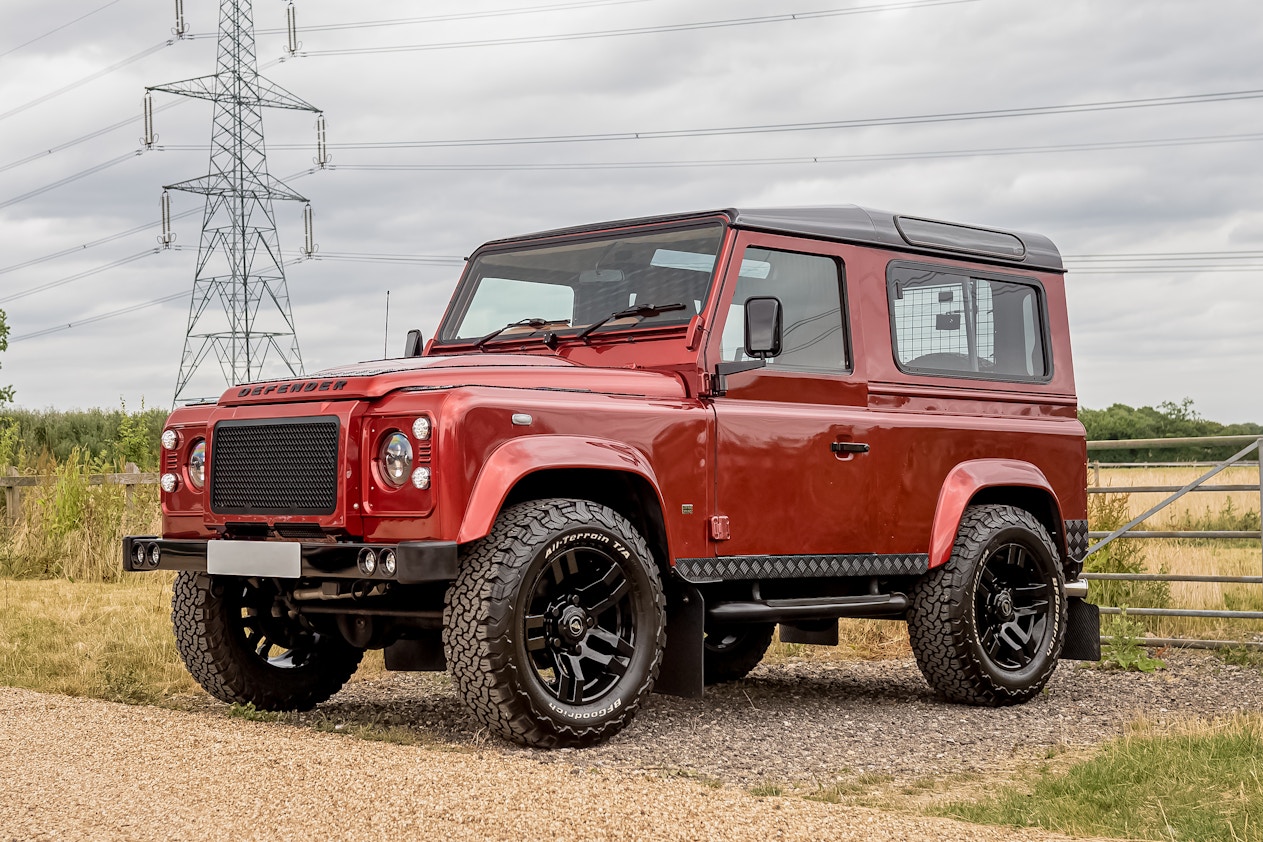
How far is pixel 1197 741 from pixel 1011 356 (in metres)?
3.23

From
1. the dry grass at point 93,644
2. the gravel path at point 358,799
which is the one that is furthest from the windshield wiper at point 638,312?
the dry grass at point 93,644

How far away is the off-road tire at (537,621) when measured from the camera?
6074mm

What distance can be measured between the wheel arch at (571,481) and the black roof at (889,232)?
4.98 feet

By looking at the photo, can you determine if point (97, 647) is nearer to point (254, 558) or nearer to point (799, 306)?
point (254, 558)

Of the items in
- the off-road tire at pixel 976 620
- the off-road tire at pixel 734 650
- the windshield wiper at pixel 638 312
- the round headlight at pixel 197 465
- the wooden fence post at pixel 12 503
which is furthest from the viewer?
the wooden fence post at pixel 12 503

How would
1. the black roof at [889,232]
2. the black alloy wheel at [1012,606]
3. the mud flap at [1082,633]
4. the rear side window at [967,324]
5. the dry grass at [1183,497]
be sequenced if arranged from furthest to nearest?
the dry grass at [1183,497]
the mud flap at [1082,633]
the black alloy wheel at [1012,606]
the rear side window at [967,324]
the black roof at [889,232]

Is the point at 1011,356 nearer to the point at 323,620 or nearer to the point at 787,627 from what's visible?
the point at 787,627

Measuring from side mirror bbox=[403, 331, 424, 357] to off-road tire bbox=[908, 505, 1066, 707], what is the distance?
3177 mm

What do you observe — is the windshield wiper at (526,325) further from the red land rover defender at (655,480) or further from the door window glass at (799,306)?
the door window glass at (799,306)

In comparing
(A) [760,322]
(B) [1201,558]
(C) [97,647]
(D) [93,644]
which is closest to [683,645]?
(A) [760,322]

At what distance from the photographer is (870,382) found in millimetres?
7953

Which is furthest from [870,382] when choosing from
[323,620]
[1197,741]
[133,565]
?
[133,565]

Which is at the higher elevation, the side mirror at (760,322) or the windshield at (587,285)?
the windshield at (587,285)

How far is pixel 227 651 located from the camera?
7406 millimetres
